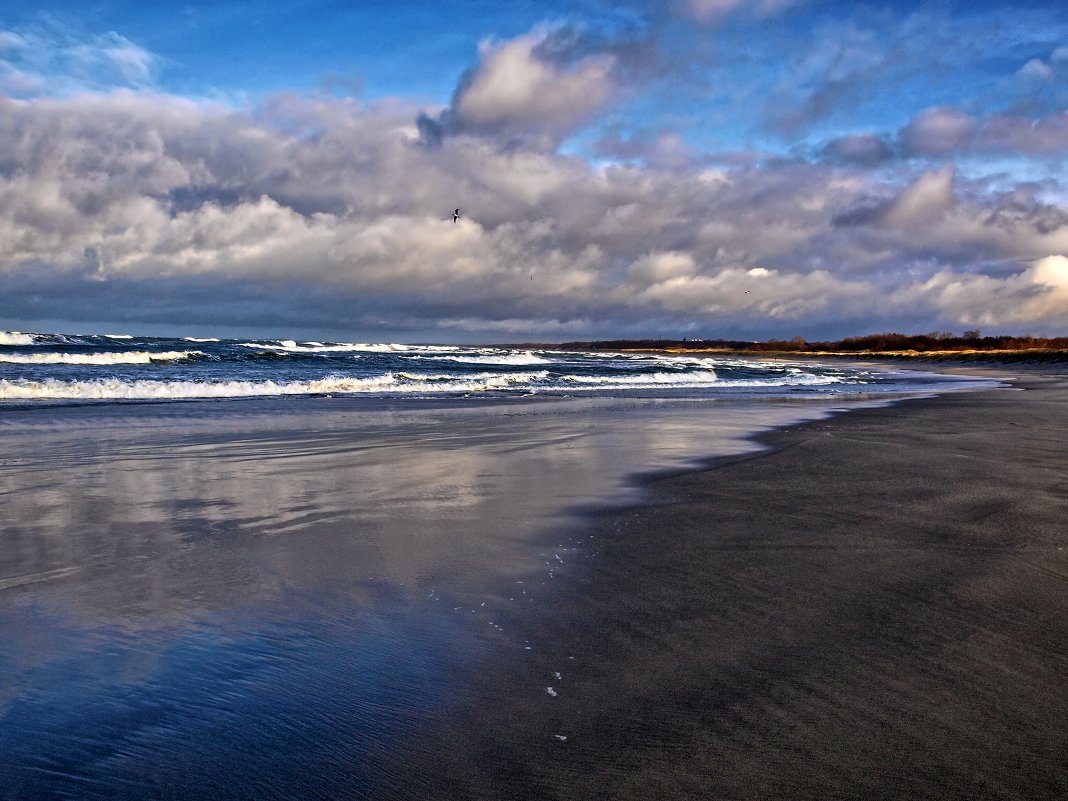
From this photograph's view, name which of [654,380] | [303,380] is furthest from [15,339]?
[654,380]

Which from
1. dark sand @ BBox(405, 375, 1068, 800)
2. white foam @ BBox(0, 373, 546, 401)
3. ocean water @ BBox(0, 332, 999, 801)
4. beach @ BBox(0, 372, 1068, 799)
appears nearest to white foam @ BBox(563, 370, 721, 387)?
white foam @ BBox(0, 373, 546, 401)

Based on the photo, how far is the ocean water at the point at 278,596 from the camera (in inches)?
86.4

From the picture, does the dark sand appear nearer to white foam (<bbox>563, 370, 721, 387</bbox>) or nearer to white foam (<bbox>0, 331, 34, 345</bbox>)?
white foam (<bbox>563, 370, 721, 387</bbox>)

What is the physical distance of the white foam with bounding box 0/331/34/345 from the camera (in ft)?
138

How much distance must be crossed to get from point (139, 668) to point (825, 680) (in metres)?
2.44

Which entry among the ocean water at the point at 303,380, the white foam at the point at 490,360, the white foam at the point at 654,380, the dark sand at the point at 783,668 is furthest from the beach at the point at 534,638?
the white foam at the point at 490,360

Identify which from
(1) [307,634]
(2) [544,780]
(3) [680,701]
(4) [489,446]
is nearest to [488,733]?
(2) [544,780]

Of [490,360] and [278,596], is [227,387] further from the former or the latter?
[490,360]

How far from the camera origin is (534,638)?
304 cm

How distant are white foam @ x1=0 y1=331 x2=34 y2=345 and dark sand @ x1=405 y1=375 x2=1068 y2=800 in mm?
47216

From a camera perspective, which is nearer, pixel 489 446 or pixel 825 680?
pixel 825 680

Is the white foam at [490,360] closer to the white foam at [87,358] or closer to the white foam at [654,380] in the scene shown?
the white foam at [654,380]

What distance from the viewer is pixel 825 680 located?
2.60 m

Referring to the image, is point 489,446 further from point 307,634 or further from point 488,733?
point 488,733
